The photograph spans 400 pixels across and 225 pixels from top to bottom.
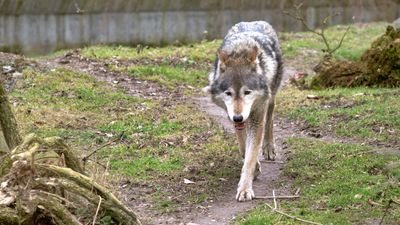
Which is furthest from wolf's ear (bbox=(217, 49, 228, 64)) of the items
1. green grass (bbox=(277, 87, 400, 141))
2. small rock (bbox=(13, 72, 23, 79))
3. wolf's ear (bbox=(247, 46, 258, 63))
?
small rock (bbox=(13, 72, 23, 79))

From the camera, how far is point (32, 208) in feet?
18.0

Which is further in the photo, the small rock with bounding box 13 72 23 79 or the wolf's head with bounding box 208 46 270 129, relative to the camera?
the small rock with bounding box 13 72 23 79

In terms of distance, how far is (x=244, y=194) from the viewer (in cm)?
758

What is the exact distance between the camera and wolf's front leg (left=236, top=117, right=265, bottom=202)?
7586 millimetres

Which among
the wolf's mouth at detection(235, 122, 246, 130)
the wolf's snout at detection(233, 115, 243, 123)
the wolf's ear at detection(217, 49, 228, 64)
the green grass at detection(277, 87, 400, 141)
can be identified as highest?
the wolf's ear at detection(217, 49, 228, 64)

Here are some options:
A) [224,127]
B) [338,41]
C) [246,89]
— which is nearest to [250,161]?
[246,89]

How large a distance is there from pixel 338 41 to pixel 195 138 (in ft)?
35.7

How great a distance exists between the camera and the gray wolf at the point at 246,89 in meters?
7.59

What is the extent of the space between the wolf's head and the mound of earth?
6.04 metres

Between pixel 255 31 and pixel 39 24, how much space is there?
39.9 ft

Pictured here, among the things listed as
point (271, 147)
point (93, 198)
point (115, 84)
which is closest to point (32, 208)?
point (93, 198)

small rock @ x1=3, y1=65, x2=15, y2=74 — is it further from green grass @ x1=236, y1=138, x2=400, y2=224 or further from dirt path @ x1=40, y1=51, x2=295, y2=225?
green grass @ x1=236, y1=138, x2=400, y2=224

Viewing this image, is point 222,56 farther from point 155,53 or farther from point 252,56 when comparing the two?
point 155,53

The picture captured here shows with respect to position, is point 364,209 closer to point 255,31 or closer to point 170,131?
point 255,31
